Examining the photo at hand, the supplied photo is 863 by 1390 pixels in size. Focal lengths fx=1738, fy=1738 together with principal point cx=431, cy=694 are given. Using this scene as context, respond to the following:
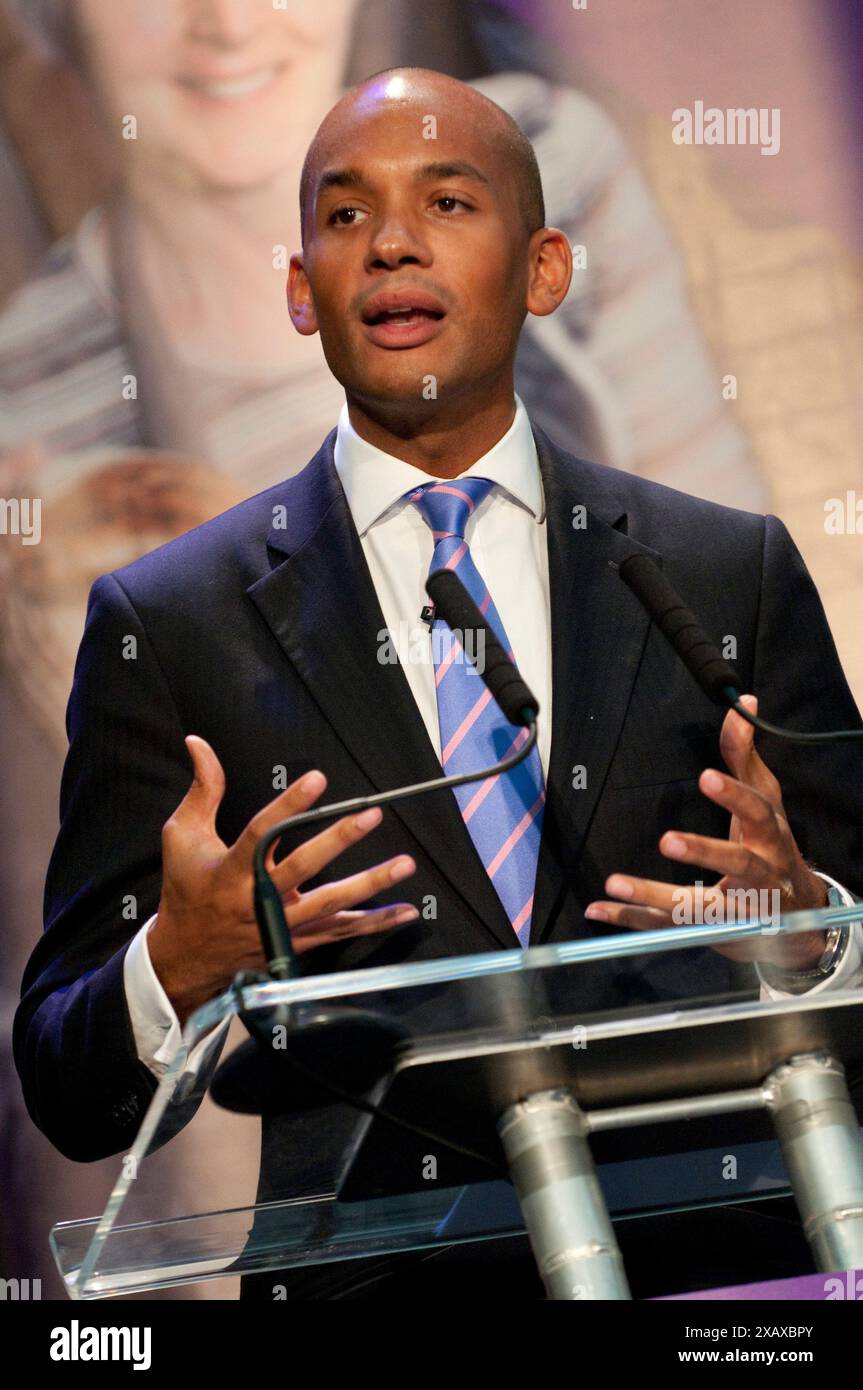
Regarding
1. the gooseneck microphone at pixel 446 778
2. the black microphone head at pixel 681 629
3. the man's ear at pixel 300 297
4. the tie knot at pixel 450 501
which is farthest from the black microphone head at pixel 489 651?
the man's ear at pixel 300 297

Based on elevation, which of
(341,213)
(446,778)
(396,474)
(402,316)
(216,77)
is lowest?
(446,778)

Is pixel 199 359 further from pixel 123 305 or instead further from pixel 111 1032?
pixel 111 1032

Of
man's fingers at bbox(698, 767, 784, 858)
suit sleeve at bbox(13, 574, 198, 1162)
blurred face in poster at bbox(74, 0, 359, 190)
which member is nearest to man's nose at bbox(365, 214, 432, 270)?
suit sleeve at bbox(13, 574, 198, 1162)

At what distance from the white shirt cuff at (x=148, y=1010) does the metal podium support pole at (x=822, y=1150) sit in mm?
706

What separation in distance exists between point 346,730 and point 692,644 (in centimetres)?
55

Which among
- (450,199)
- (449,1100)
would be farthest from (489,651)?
(450,199)

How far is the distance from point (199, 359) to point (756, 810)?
5.58ft

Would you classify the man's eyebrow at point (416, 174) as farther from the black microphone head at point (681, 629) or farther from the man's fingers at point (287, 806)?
the man's fingers at point (287, 806)

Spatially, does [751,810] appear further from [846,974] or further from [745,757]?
[846,974]

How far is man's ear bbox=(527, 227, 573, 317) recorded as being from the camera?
7.73 feet

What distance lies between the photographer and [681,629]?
1544 millimetres

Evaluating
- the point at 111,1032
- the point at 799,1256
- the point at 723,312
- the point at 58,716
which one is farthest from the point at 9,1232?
the point at 723,312

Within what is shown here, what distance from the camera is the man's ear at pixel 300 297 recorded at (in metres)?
2.33

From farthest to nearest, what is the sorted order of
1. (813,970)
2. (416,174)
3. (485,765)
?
(416,174) → (485,765) → (813,970)
